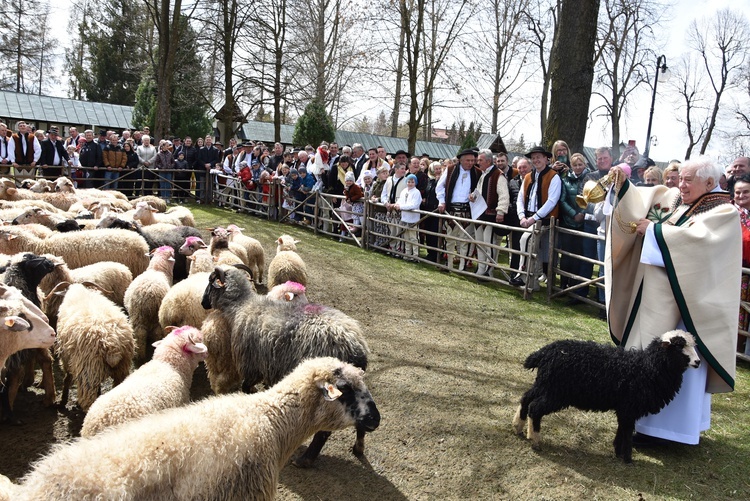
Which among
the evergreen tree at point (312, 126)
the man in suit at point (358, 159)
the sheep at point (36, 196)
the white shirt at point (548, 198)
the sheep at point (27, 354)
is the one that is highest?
the evergreen tree at point (312, 126)

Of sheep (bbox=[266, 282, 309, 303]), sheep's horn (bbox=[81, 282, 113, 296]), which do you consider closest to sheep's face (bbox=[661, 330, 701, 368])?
sheep (bbox=[266, 282, 309, 303])

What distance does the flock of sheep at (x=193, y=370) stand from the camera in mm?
2525

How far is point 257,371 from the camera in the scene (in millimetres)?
4492

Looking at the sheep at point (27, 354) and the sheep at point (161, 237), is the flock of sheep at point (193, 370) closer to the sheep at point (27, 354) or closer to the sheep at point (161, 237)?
the sheep at point (27, 354)

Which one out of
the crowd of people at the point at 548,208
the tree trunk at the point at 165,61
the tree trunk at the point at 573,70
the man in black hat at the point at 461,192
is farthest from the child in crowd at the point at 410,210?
the tree trunk at the point at 165,61

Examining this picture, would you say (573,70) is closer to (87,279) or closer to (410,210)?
(410,210)

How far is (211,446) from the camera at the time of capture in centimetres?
265

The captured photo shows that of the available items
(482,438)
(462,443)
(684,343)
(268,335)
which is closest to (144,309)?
(268,335)

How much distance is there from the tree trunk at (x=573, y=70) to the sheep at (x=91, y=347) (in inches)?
358

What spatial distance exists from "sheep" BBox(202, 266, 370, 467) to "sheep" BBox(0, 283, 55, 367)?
1289mm

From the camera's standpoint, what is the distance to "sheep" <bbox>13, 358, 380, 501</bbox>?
2338 mm

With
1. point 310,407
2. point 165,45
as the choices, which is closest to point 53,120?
point 165,45

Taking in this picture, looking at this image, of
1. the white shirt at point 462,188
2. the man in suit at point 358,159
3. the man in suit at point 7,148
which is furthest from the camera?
the man in suit at point 7,148

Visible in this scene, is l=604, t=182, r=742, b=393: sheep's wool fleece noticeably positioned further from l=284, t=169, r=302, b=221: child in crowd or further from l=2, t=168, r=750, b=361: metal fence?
l=284, t=169, r=302, b=221: child in crowd
